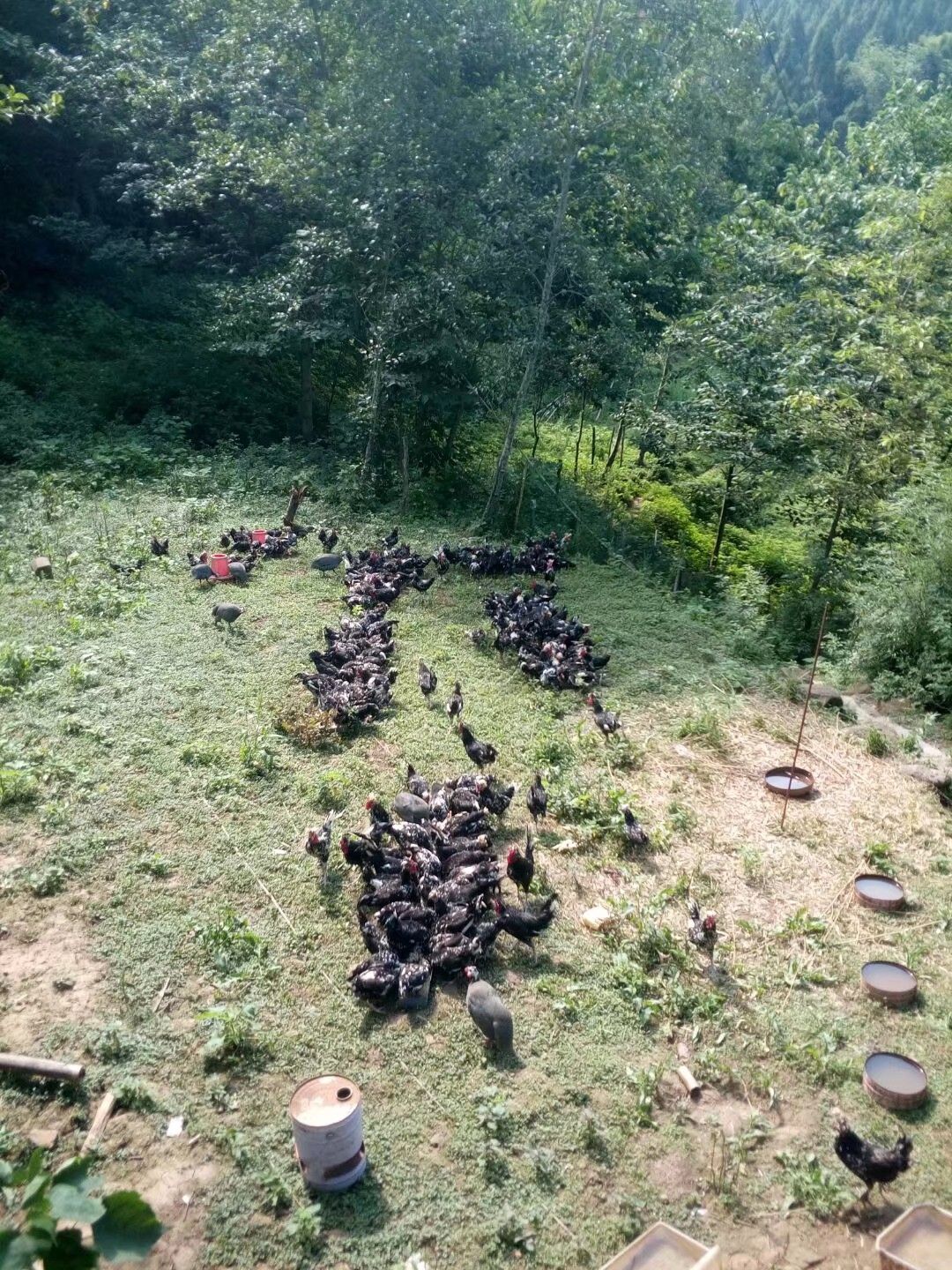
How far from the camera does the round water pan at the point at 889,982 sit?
509 centimetres

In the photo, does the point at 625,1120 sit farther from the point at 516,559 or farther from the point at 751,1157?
the point at 516,559

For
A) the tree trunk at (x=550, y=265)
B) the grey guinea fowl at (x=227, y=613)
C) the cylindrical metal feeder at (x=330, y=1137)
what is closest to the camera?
the cylindrical metal feeder at (x=330, y=1137)

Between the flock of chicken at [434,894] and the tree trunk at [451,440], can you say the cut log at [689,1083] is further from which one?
the tree trunk at [451,440]

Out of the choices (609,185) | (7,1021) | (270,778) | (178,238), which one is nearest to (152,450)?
(178,238)

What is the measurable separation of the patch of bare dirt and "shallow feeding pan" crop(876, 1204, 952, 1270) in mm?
3780

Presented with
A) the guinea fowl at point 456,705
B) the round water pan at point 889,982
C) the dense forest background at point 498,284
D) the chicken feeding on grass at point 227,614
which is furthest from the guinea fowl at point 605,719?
the chicken feeding on grass at point 227,614

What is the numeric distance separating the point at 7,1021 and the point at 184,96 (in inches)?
710

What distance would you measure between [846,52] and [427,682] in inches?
2679

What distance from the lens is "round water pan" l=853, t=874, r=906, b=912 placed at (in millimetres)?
5945

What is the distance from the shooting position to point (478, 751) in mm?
7156

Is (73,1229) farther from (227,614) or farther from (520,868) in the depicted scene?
(227,614)

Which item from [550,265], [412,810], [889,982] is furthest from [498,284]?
[889,982]

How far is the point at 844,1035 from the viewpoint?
191 inches

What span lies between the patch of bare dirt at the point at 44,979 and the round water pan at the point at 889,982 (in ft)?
14.2
